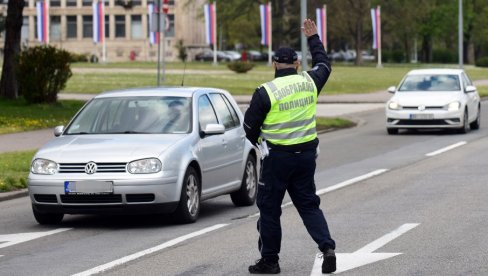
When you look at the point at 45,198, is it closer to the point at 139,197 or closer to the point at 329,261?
the point at 139,197

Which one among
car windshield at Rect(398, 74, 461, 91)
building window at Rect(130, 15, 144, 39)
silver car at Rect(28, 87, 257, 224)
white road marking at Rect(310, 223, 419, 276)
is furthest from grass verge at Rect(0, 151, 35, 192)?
building window at Rect(130, 15, 144, 39)

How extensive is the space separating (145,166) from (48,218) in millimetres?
1389

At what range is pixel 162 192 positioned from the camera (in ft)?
43.4

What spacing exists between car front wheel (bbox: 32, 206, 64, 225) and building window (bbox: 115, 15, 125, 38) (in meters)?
145

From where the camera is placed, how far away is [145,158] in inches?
519

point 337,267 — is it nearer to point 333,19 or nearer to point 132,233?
point 132,233

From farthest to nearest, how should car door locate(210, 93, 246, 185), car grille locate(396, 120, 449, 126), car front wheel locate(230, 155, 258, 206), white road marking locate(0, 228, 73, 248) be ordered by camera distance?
car grille locate(396, 120, 449, 126) → car front wheel locate(230, 155, 258, 206) → car door locate(210, 93, 246, 185) → white road marking locate(0, 228, 73, 248)

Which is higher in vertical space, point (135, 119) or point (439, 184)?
point (135, 119)

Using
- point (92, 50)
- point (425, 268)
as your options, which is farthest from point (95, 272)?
point (92, 50)

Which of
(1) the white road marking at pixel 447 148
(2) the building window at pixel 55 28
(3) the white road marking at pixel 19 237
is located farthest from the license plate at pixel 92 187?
(2) the building window at pixel 55 28

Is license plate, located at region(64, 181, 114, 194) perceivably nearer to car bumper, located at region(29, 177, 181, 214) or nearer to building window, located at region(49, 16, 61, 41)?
car bumper, located at region(29, 177, 181, 214)

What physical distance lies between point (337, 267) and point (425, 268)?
2.22ft

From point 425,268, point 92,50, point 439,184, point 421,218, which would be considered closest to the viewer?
point 425,268

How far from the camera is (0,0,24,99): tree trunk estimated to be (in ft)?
128
